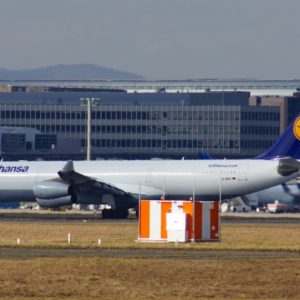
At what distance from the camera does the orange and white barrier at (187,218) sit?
60812 mm

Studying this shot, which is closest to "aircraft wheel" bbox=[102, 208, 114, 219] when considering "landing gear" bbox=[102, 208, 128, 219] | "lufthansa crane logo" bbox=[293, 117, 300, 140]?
"landing gear" bbox=[102, 208, 128, 219]

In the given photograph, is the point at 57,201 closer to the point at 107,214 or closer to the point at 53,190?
the point at 53,190

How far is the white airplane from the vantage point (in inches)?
3804

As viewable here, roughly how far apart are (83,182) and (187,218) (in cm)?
3842

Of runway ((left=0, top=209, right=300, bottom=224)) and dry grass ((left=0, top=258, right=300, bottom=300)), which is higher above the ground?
dry grass ((left=0, top=258, right=300, bottom=300))

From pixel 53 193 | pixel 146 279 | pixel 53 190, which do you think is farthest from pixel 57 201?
pixel 146 279

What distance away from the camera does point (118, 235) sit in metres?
70.0

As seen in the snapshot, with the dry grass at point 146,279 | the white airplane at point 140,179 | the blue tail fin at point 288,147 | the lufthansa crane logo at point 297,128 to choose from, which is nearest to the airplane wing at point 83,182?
the white airplane at point 140,179

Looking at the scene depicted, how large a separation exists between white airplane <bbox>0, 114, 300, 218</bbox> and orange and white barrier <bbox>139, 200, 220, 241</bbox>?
32014mm

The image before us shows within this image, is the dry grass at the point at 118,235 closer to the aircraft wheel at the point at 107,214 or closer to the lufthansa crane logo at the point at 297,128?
the aircraft wheel at the point at 107,214

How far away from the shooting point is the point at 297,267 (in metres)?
47.0

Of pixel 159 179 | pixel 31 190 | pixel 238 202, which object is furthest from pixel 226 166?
pixel 238 202

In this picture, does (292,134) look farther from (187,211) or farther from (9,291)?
(9,291)

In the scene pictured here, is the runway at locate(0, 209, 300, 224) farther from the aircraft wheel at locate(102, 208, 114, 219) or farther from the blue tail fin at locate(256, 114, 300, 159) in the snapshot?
the blue tail fin at locate(256, 114, 300, 159)
